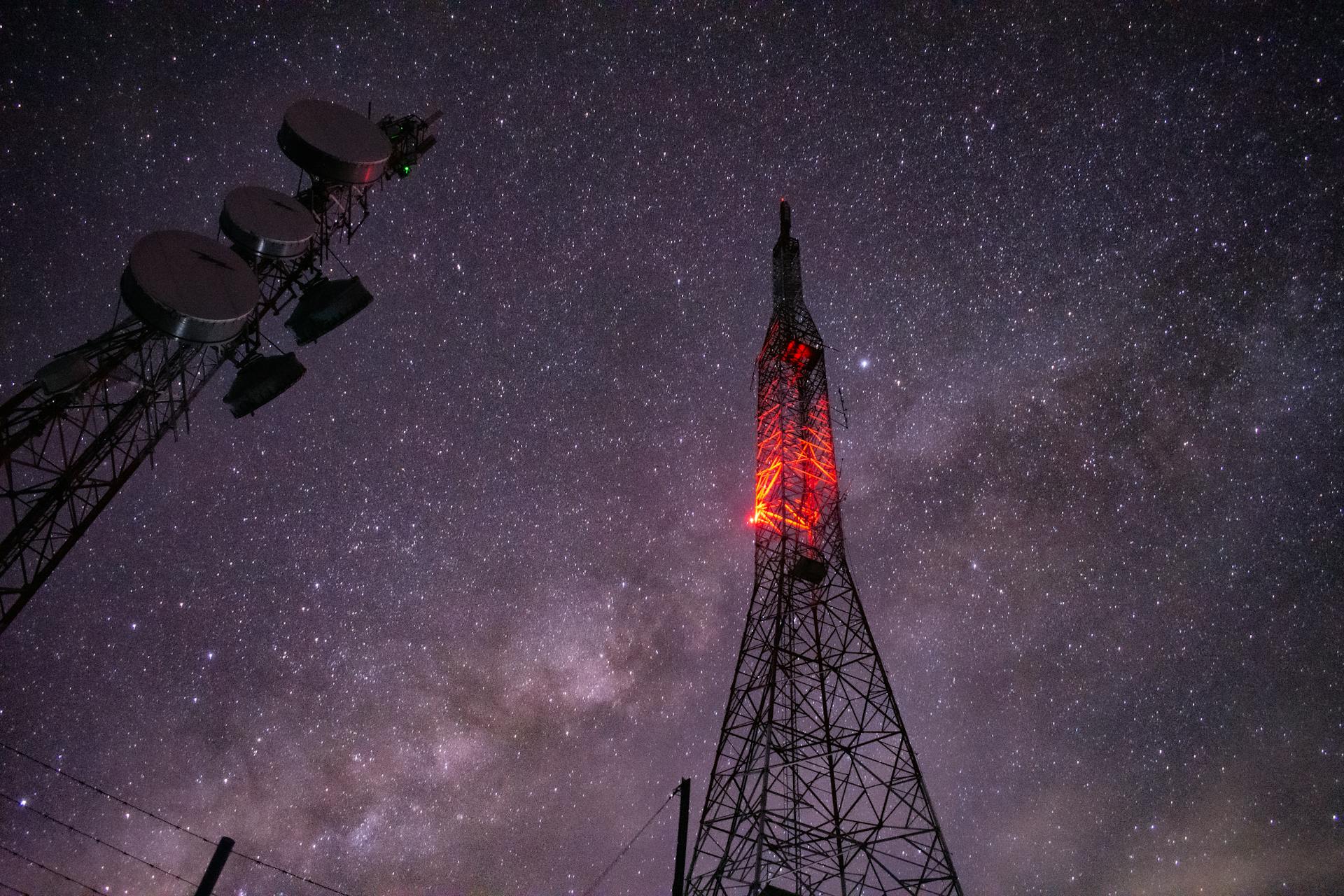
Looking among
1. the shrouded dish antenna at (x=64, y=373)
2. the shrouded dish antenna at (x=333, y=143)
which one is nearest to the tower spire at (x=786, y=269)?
the shrouded dish antenna at (x=333, y=143)

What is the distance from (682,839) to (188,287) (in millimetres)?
13010

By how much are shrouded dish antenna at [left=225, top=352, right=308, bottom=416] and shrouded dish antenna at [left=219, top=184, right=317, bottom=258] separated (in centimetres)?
198

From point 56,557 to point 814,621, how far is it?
17.0 meters

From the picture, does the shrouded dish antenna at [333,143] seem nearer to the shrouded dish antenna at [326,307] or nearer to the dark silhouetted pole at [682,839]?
the shrouded dish antenna at [326,307]

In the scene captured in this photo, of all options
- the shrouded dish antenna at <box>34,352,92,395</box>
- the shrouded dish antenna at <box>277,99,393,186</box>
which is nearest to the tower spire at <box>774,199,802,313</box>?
the shrouded dish antenna at <box>277,99,393,186</box>

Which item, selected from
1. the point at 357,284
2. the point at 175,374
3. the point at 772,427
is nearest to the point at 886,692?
the point at 772,427

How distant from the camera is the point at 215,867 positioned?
10977mm

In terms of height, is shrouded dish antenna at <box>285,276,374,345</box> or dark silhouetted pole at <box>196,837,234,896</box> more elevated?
shrouded dish antenna at <box>285,276,374,345</box>

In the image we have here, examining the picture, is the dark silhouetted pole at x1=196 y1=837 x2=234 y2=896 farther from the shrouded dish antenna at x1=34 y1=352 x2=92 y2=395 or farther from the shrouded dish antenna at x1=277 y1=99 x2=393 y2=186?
the shrouded dish antenna at x1=277 y1=99 x2=393 y2=186

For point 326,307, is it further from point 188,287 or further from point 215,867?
point 215,867

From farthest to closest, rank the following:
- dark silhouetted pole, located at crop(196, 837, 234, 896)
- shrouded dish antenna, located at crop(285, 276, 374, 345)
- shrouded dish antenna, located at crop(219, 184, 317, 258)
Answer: shrouded dish antenna, located at crop(285, 276, 374, 345), shrouded dish antenna, located at crop(219, 184, 317, 258), dark silhouetted pole, located at crop(196, 837, 234, 896)

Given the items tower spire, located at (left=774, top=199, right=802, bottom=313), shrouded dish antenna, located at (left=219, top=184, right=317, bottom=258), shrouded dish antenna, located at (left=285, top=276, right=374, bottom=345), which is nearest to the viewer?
shrouded dish antenna, located at (left=219, top=184, right=317, bottom=258)

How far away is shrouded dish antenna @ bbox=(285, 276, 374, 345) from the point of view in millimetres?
14641


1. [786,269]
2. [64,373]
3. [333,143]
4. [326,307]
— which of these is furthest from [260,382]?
[786,269]
